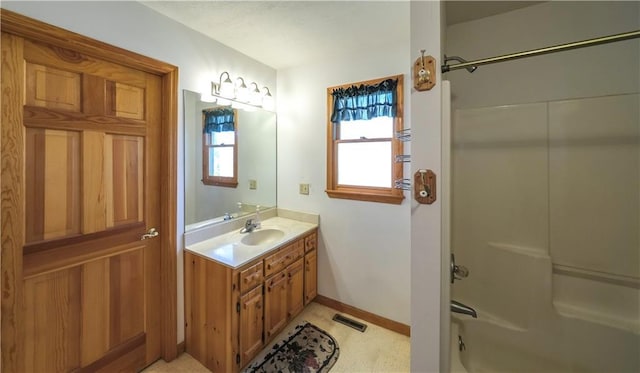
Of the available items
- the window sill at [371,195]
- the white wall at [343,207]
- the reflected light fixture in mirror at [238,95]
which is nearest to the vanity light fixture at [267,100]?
the reflected light fixture in mirror at [238,95]

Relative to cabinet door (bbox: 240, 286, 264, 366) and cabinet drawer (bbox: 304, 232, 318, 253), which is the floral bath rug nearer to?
cabinet door (bbox: 240, 286, 264, 366)

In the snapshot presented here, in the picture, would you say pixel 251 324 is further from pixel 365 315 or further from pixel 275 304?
pixel 365 315

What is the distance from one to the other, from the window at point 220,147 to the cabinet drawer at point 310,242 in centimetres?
83

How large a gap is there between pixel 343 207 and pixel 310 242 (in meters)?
0.46

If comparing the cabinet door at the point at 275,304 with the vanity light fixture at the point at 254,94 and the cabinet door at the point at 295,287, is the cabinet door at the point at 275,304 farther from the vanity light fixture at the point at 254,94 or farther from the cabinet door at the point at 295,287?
the vanity light fixture at the point at 254,94

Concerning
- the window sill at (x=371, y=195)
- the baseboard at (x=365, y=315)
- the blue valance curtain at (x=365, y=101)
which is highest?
the blue valance curtain at (x=365, y=101)

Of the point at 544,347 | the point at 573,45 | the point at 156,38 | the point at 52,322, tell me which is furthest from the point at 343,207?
the point at 52,322

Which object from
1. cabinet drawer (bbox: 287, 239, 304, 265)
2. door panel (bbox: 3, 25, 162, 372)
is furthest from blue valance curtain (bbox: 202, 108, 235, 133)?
cabinet drawer (bbox: 287, 239, 304, 265)

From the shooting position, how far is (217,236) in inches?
83.0

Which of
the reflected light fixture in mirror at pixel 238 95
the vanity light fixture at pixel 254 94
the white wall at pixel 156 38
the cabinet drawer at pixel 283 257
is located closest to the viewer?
the white wall at pixel 156 38

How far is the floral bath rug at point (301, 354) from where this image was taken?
5.80 ft

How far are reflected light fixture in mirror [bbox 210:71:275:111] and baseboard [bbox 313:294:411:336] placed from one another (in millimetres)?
1964

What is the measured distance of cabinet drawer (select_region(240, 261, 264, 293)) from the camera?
5.50 ft

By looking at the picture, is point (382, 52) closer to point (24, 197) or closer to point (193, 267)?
point (193, 267)
